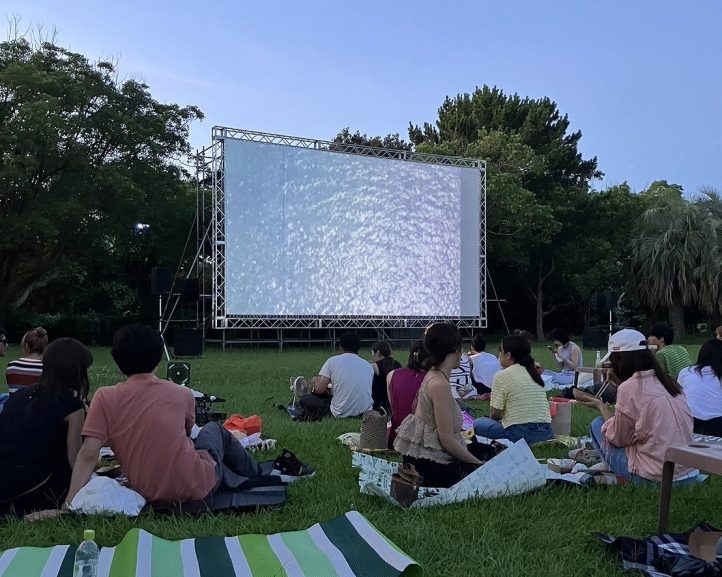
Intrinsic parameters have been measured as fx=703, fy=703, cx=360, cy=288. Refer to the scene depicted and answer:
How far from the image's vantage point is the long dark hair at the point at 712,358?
4.99 m

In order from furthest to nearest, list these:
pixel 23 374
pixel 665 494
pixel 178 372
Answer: pixel 178 372, pixel 23 374, pixel 665 494

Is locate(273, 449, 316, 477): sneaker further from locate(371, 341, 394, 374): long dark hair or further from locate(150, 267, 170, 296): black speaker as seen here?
locate(150, 267, 170, 296): black speaker

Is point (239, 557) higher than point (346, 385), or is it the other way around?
point (346, 385)

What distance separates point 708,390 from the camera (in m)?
5.05

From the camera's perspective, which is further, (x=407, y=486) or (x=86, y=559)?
(x=407, y=486)

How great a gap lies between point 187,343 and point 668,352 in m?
9.94

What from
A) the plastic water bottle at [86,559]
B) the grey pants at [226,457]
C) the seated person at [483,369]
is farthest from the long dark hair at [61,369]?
the seated person at [483,369]

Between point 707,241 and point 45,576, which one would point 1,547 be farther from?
point 707,241

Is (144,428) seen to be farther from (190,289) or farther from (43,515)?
(190,289)

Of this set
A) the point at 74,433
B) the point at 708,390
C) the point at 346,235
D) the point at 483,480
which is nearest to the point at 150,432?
the point at 74,433

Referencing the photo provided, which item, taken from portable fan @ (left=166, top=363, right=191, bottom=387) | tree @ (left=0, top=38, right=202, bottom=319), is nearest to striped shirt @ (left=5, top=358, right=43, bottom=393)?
portable fan @ (left=166, top=363, right=191, bottom=387)

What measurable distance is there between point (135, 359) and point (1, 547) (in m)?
0.94

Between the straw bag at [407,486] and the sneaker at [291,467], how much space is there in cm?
90

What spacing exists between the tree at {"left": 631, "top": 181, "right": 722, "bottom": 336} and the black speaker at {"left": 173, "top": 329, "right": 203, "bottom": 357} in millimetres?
17679
